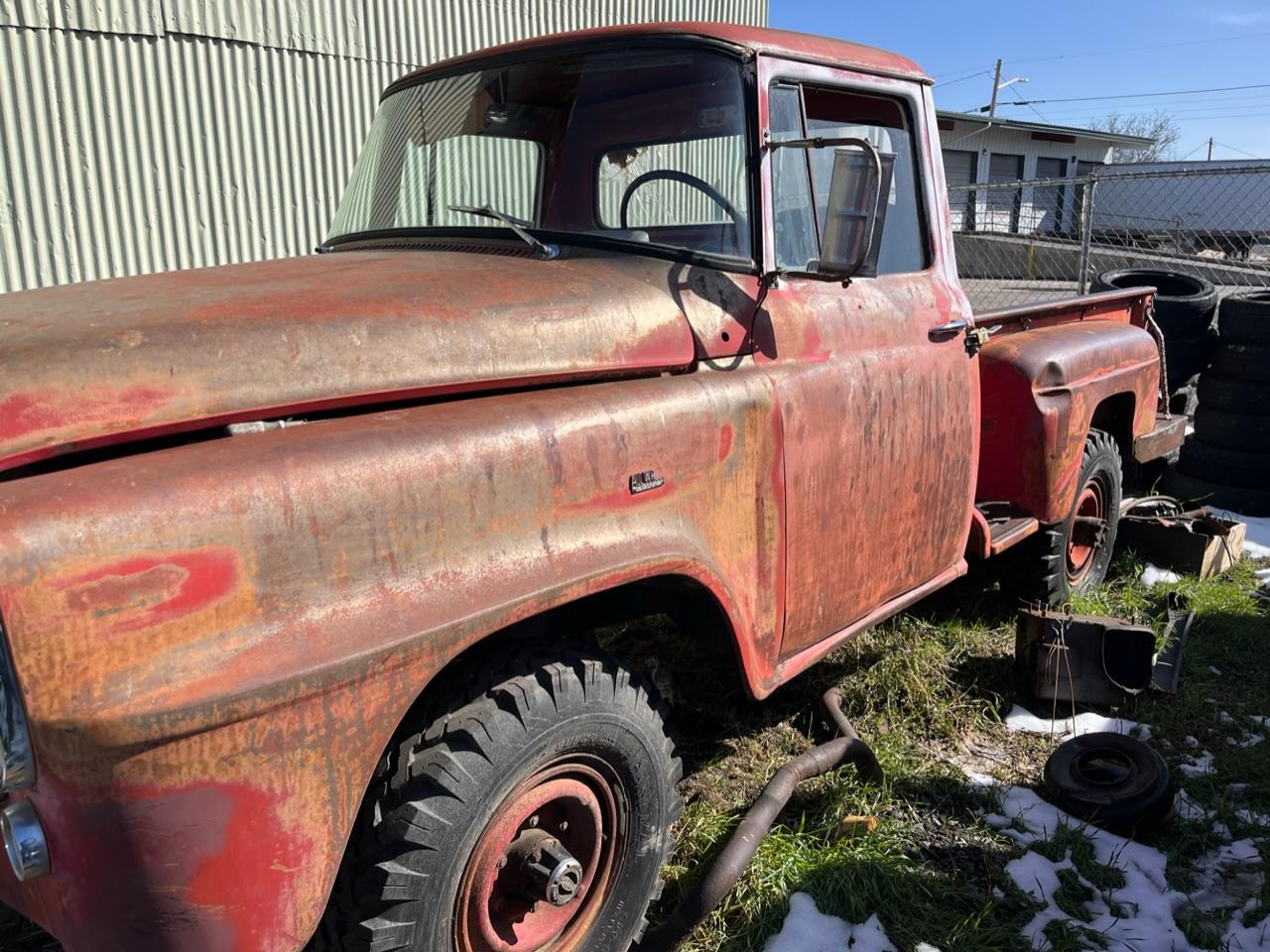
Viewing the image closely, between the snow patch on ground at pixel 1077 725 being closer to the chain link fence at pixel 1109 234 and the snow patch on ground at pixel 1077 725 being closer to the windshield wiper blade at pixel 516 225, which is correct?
the windshield wiper blade at pixel 516 225

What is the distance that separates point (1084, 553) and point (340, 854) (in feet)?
12.9

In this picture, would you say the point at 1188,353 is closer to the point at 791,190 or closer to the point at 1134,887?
the point at 1134,887

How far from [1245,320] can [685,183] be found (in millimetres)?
4775

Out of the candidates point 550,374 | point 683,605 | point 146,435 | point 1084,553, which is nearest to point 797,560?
point 683,605

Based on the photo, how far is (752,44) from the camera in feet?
8.36

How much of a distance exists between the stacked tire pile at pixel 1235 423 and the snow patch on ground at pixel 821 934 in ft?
14.3

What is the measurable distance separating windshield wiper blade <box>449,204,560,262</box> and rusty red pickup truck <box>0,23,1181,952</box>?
0.02m

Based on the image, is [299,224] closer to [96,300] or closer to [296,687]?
[96,300]

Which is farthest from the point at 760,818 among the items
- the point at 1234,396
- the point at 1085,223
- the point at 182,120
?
the point at 1085,223

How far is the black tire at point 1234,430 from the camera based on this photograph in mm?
5809

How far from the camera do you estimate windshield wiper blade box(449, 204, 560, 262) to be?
8.18 feet

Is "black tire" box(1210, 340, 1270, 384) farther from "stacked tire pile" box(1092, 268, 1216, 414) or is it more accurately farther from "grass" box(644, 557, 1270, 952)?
"grass" box(644, 557, 1270, 952)

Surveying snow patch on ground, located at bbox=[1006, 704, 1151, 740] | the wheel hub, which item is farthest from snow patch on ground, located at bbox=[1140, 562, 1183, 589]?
the wheel hub

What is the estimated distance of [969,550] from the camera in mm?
3627
